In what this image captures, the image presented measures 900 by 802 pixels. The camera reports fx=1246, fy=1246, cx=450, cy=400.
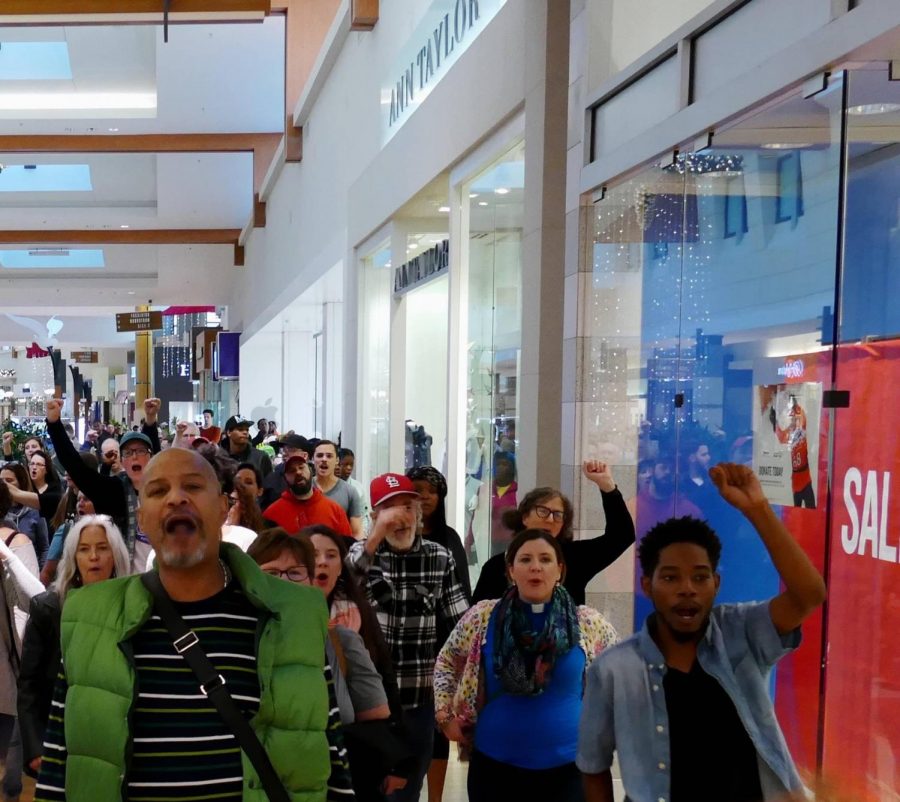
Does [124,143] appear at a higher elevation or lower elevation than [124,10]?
lower

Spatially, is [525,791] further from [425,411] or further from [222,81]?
[222,81]

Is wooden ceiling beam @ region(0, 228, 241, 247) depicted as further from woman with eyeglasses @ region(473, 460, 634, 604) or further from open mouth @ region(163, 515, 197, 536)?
open mouth @ region(163, 515, 197, 536)

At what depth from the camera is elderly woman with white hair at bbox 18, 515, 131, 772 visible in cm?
446

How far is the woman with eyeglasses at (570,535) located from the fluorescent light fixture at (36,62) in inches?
754

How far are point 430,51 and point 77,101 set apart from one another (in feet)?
46.0

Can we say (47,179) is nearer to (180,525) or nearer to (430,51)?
(430,51)

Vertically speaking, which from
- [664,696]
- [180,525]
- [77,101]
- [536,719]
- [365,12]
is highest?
[77,101]

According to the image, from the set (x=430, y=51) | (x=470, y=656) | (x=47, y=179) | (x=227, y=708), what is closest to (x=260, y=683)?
(x=227, y=708)

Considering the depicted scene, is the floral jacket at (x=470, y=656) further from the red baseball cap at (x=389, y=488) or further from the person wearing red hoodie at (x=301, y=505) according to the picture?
the person wearing red hoodie at (x=301, y=505)

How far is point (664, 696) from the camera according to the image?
2.92 metres

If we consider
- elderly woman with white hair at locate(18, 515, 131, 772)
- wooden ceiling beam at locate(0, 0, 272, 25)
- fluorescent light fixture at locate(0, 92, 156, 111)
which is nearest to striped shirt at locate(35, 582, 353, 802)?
elderly woman with white hair at locate(18, 515, 131, 772)

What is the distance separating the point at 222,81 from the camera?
21250 mm

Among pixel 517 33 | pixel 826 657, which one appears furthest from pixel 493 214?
pixel 826 657

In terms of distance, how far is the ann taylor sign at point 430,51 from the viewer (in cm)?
941
